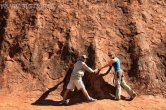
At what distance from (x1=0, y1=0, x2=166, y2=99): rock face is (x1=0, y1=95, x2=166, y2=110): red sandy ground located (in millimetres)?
384

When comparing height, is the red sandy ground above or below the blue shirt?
below

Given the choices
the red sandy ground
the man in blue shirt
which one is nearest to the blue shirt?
the man in blue shirt

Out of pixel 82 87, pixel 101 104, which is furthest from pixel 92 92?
pixel 101 104

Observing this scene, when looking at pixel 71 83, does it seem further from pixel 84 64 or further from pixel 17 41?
pixel 17 41

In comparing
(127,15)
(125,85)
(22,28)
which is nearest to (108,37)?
(127,15)

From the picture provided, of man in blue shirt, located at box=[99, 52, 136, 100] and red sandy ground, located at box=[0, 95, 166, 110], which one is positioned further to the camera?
man in blue shirt, located at box=[99, 52, 136, 100]

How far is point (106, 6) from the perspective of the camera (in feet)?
46.1

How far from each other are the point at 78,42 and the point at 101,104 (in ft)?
8.83

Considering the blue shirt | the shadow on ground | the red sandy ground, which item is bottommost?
the red sandy ground

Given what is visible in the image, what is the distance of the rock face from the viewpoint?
12.4 m

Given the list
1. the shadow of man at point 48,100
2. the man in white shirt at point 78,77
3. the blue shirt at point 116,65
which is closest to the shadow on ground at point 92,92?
the shadow of man at point 48,100

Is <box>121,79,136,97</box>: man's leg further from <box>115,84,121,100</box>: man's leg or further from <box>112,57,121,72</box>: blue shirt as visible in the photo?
<box>112,57,121,72</box>: blue shirt

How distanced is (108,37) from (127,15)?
1.17 meters

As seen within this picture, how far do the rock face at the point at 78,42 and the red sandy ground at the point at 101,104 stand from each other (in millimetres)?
384
